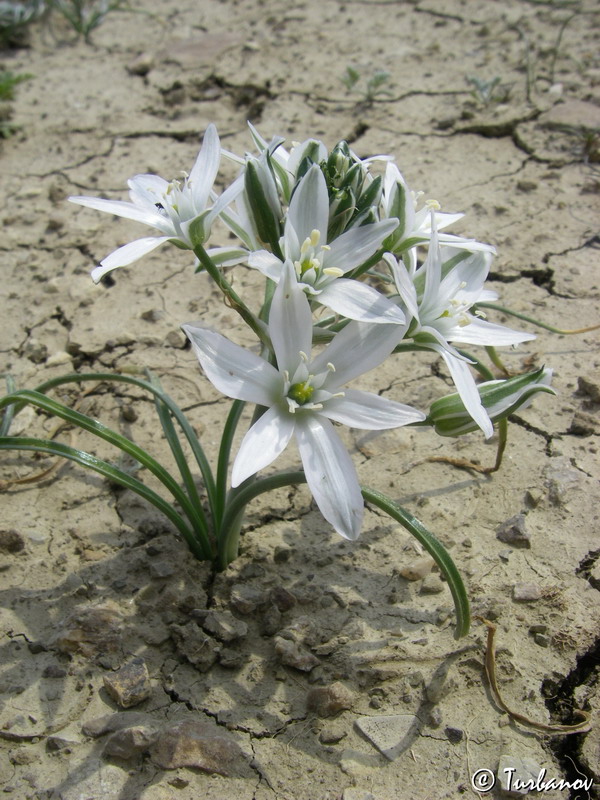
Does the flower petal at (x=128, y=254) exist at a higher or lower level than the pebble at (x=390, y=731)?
higher

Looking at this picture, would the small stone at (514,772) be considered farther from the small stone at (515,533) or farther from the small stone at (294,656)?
the small stone at (515,533)

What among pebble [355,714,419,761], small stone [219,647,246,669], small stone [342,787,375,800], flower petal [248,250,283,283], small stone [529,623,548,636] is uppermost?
flower petal [248,250,283,283]

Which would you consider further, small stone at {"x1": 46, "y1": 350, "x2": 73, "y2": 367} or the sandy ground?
small stone at {"x1": 46, "y1": 350, "x2": 73, "y2": 367}

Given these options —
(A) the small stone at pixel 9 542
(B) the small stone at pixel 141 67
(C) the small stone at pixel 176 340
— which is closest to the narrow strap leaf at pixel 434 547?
(A) the small stone at pixel 9 542

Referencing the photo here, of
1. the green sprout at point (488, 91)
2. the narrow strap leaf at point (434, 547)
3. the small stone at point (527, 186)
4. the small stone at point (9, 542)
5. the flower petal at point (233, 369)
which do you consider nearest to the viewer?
the flower petal at point (233, 369)

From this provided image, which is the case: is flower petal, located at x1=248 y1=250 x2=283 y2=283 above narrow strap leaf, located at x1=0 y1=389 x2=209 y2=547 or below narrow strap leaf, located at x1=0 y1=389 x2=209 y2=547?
above

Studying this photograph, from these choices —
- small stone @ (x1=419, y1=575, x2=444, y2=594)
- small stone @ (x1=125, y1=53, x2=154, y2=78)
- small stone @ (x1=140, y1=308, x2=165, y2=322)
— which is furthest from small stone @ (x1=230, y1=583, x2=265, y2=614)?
small stone @ (x1=125, y1=53, x2=154, y2=78)

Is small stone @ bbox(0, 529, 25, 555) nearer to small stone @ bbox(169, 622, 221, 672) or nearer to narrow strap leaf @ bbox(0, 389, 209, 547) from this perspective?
narrow strap leaf @ bbox(0, 389, 209, 547)
